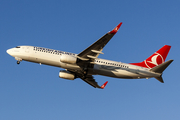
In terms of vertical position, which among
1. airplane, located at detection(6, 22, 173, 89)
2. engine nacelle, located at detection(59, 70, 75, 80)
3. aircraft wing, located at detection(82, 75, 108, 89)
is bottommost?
aircraft wing, located at detection(82, 75, 108, 89)

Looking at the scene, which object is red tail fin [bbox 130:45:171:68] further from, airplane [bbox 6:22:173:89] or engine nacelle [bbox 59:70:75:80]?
engine nacelle [bbox 59:70:75:80]

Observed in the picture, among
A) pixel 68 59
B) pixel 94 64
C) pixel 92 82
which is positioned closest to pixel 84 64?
pixel 94 64

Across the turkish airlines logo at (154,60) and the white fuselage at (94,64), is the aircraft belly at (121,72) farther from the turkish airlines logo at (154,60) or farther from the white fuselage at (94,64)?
the turkish airlines logo at (154,60)

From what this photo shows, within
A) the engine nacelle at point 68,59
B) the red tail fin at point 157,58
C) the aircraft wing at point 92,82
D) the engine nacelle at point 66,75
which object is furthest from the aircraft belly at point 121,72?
the aircraft wing at point 92,82

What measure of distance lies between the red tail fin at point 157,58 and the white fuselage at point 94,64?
2.84m

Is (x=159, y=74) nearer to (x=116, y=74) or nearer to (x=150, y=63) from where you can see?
(x=150, y=63)

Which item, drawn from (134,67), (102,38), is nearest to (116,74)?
(134,67)

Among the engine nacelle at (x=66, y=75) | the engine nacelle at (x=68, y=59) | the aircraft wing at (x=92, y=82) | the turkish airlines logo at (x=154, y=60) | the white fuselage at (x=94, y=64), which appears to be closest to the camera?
the engine nacelle at (x=68, y=59)

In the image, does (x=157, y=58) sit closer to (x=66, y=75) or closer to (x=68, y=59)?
(x=68, y=59)

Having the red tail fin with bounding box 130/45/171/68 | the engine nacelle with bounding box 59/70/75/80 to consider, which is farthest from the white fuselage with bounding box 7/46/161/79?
the engine nacelle with bounding box 59/70/75/80

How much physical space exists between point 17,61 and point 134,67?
79.0 feet

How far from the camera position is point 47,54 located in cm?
4922

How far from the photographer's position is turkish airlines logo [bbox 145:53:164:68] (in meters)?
52.9

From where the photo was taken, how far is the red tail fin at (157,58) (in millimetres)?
52953
